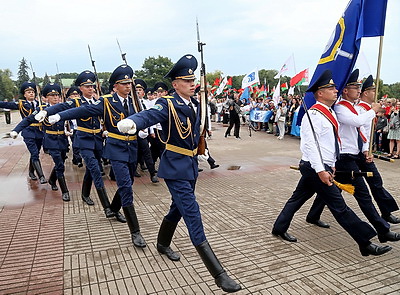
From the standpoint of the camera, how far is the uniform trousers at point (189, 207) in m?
3.07

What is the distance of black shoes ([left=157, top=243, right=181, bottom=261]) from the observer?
3.65 m

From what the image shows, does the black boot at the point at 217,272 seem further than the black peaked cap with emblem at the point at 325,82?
No

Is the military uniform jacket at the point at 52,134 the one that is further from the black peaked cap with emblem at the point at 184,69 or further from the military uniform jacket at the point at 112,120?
the black peaked cap with emblem at the point at 184,69

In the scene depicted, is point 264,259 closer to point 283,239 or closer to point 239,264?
point 239,264

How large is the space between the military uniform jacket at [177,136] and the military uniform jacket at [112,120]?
47.0 inches

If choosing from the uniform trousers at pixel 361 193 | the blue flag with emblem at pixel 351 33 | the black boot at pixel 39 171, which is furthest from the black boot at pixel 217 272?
the black boot at pixel 39 171

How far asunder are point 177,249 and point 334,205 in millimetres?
1806

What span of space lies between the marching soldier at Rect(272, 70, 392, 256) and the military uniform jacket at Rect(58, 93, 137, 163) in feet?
7.09

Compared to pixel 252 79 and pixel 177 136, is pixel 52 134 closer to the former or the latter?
pixel 177 136

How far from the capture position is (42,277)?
10.8ft

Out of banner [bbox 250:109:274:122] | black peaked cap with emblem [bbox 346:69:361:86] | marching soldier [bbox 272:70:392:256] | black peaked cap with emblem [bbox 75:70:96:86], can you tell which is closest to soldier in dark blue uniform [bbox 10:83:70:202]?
black peaked cap with emblem [bbox 75:70:96:86]

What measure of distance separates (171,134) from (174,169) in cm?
34

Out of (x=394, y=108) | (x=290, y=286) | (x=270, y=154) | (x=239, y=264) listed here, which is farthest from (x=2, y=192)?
(x=394, y=108)

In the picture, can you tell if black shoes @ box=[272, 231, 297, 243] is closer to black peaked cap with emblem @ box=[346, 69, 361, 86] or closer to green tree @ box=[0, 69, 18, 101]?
black peaked cap with emblem @ box=[346, 69, 361, 86]
